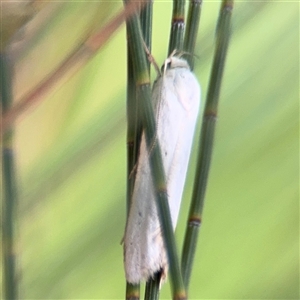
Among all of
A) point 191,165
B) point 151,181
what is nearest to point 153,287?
point 151,181

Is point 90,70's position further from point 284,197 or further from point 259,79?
point 284,197

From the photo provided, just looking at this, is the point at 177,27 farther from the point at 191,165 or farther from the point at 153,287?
the point at 191,165

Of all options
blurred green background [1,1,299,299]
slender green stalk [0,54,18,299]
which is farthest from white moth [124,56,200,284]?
blurred green background [1,1,299,299]

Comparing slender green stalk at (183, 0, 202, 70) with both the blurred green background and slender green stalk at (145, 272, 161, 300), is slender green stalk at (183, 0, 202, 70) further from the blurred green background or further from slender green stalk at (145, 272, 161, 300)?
the blurred green background

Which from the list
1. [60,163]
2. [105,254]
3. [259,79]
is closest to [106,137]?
[60,163]

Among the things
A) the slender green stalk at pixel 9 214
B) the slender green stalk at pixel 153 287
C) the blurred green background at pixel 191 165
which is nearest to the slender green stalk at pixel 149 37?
the slender green stalk at pixel 153 287
